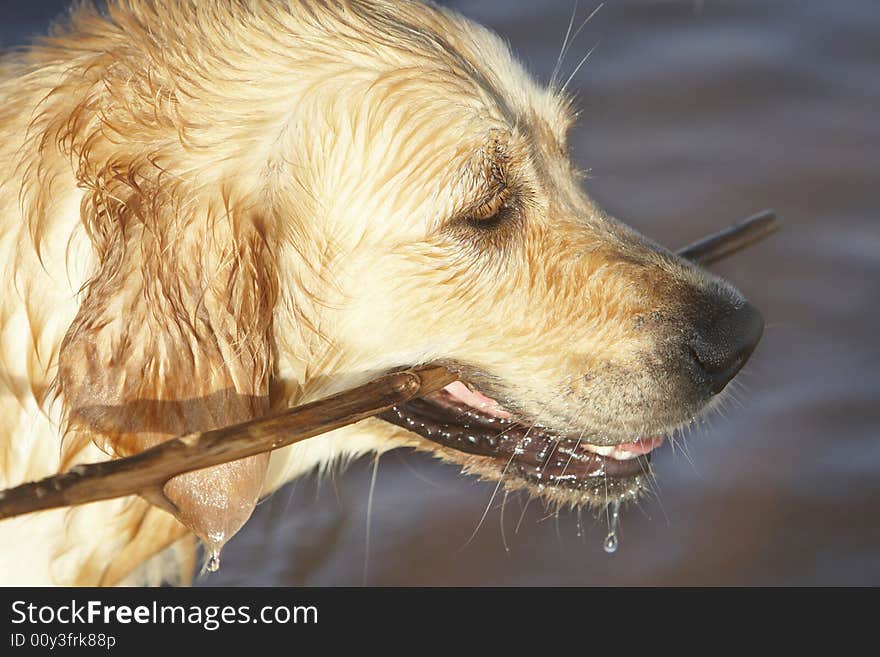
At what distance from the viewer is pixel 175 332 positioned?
2771 millimetres

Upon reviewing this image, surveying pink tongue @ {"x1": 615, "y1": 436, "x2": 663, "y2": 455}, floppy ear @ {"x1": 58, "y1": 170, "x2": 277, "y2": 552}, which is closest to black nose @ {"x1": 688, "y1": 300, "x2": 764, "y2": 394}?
pink tongue @ {"x1": 615, "y1": 436, "x2": 663, "y2": 455}

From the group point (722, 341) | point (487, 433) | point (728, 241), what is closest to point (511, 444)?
point (487, 433)

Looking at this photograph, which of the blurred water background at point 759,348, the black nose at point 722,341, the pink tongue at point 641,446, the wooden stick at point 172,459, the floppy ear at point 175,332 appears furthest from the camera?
the blurred water background at point 759,348

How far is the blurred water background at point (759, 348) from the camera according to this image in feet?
14.2

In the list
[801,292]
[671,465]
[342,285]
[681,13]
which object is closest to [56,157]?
[342,285]

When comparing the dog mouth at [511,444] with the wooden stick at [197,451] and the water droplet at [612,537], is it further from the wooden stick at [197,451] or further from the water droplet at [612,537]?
the water droplet at [612,537]

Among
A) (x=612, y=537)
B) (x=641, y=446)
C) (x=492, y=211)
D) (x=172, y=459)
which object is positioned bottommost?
(x=612, y=537)

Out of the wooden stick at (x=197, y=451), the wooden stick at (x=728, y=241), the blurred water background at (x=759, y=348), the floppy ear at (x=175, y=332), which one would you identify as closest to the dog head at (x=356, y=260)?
the floppy ear at (x=175, y=332)

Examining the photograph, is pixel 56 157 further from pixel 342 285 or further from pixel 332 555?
pixel 332 555

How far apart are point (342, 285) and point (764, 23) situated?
4584mm

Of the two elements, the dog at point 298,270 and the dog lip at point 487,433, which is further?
the dog lip at point 487,433

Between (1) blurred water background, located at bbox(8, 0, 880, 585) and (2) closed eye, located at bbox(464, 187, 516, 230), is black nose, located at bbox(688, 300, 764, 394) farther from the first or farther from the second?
(1) blurred water background, located at bbox(8, 0, 880, 585)

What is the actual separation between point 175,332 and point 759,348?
2.92 meters

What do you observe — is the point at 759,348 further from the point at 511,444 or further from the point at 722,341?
the point at 511,444
